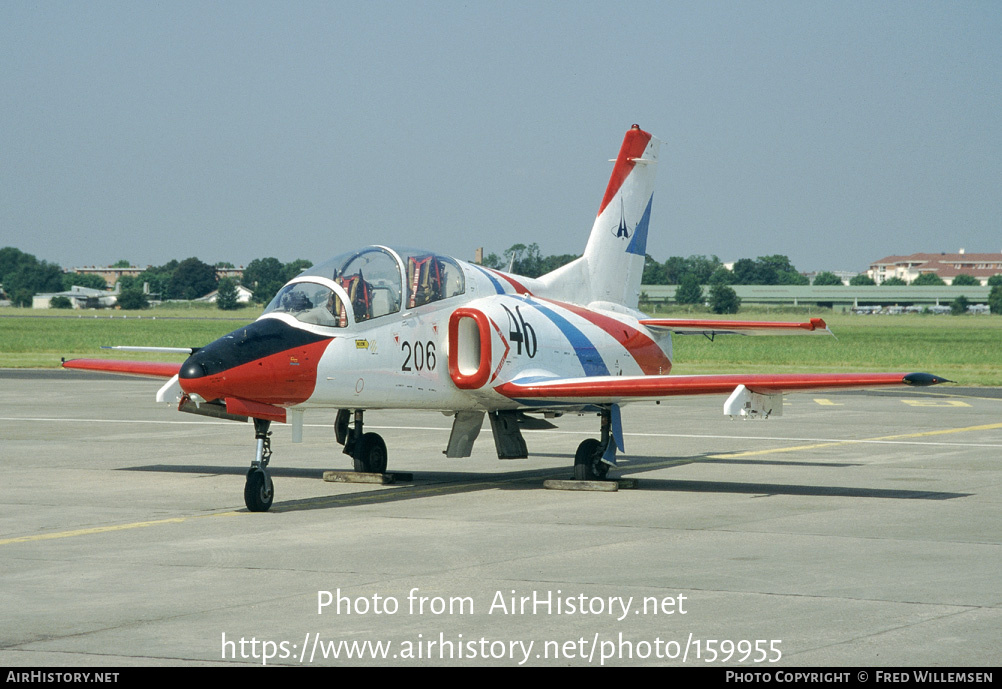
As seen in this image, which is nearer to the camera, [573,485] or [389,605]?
[389,605]

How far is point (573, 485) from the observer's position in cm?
1499

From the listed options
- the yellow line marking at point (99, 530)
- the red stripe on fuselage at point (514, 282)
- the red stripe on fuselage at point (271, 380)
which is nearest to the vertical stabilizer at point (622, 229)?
the red stripe on fuselage at point (514, 282)

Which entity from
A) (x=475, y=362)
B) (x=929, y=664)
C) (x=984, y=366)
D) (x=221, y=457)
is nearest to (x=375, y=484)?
(x=475, y=362)

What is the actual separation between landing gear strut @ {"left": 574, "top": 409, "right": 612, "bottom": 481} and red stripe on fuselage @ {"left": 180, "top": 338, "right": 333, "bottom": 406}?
3772 mm

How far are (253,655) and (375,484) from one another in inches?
331

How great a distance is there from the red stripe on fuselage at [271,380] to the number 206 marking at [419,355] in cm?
111

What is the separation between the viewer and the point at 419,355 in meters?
14.4

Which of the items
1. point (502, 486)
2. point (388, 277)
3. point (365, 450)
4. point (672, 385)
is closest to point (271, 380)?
point (388, 277)

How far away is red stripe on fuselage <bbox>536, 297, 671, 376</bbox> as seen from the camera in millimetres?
16922

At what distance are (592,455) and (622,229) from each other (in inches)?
196

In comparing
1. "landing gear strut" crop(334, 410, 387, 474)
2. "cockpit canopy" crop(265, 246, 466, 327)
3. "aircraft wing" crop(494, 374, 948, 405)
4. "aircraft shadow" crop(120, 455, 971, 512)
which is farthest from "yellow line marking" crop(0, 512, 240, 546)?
"aircraft wing" crop(494, 374, 948, 405)

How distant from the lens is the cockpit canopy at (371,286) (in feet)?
44.2

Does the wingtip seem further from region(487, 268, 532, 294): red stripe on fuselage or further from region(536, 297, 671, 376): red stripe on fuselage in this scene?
region(487, 268, 532, 294): red stripe on fuselage
